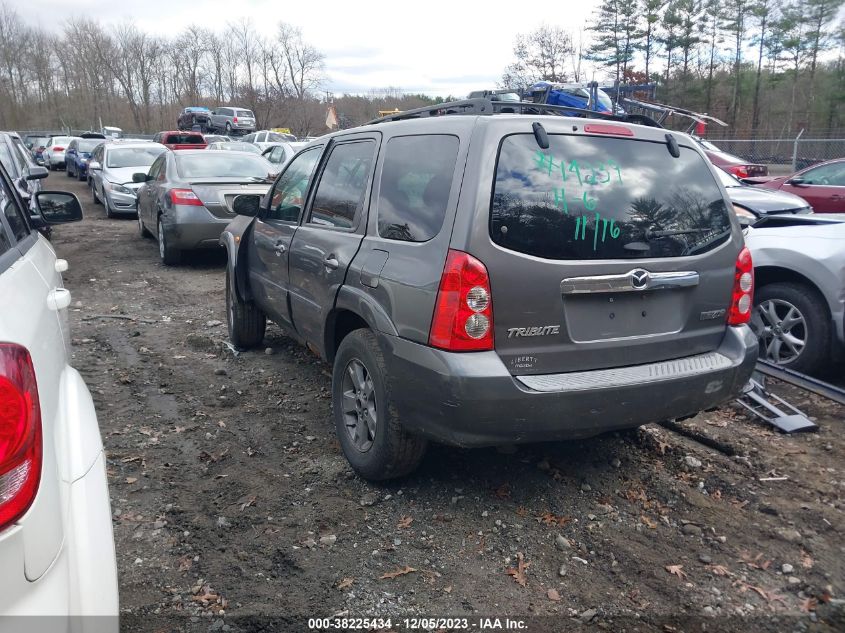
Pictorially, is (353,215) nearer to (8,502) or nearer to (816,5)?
(8,502)

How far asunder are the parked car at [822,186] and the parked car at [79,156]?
24.5 m

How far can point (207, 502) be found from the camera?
3.50 metres

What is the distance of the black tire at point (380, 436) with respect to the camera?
325 cm

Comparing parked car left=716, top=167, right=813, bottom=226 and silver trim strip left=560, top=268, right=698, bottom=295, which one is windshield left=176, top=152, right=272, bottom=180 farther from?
silver trim strip left=560, top=268, right=698, bottom=295

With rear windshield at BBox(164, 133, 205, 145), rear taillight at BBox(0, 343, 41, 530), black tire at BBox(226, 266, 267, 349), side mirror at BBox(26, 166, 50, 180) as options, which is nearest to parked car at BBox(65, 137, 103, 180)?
rear windshield at BBox(164, 133, 205, 145)

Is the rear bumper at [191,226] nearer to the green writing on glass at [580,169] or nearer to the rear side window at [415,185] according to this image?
the rear side window at [415,185]

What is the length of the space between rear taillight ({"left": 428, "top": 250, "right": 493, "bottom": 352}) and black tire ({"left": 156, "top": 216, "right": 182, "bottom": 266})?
7.56m

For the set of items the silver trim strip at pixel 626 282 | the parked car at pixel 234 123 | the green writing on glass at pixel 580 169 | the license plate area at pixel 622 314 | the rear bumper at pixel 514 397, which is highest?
the parked car at pixel 234 123

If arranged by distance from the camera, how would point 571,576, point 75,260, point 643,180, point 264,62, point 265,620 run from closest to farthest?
point 265,620
point 571,576
point 643,180
point 75,260
point 264,62

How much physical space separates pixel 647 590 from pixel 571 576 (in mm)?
314

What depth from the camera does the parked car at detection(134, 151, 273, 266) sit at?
923cm

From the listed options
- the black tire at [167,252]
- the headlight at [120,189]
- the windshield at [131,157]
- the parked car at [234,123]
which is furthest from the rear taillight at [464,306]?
the parked car at [234,123]

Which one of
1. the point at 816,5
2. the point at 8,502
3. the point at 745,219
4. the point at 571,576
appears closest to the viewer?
the point at 8,502

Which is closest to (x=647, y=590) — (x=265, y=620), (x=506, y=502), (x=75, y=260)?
(x=506, y=502)
